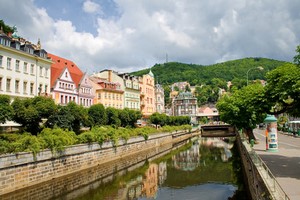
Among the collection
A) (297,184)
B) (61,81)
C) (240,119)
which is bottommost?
(297,184)

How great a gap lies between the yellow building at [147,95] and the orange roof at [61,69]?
85.5 ft

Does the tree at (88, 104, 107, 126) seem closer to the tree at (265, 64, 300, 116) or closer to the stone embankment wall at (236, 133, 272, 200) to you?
the stone embankment wall at (236, 133, 272, 200)

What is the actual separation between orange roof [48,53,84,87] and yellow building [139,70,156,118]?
2607 centimetres

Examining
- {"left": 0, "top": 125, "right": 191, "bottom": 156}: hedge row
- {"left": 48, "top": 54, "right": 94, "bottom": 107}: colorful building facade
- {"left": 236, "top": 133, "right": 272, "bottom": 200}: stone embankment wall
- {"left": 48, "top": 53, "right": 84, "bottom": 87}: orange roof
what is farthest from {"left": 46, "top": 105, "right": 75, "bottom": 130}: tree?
{"left": 236, "top": 133, "right": 272, "bottom": 200}: stone embankment wall

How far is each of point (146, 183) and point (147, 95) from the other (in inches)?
2664

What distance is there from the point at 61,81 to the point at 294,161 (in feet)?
147

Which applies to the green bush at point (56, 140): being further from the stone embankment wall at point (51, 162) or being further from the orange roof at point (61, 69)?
the orange roof at point (61, 69)

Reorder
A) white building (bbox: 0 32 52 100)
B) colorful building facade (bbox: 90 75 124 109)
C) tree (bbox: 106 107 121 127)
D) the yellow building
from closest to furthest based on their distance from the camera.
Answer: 1. white building (bbox: 0 32 52 100)
2. tree (bbox: 106 107 121 127)
3. colorful building facade (bbox: 90 75 124 109)
4. the yellow building

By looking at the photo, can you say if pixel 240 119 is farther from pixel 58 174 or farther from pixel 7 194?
pixel 7 194

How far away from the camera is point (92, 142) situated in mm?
34688

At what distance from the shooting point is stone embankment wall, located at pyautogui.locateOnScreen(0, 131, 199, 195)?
21.8m

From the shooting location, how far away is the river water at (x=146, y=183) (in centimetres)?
2275

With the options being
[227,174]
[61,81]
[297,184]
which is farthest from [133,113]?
[297,184]

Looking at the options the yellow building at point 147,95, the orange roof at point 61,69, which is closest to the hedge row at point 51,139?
the orange roof at point 61,69
